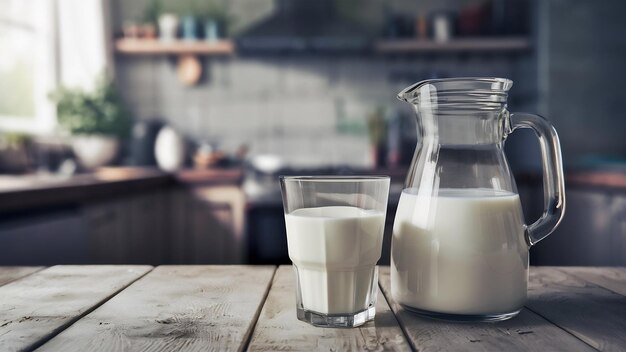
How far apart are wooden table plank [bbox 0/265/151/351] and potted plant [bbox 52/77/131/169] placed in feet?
7.52

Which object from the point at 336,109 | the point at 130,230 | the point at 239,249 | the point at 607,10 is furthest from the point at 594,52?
the point at 130,230

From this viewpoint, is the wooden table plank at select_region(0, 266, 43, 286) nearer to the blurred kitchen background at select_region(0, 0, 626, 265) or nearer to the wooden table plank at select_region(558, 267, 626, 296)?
the wooden table plank at select_region(558, 267, 626, 296)

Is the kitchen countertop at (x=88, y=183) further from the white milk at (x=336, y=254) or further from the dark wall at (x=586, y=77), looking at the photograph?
the dark wall at (x=586, y=77)

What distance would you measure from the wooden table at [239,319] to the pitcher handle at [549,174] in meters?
0.09

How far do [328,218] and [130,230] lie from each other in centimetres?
210

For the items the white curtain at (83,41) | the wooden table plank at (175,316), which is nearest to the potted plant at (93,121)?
the white curtain at (83,41)

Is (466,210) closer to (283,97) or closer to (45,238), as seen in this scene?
(45,238)

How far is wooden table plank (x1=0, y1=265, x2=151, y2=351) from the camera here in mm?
493

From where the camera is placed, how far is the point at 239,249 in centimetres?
283

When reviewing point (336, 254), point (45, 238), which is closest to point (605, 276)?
point (336, 254)

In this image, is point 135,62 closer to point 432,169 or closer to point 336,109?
point 336,109

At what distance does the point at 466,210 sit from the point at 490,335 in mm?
119

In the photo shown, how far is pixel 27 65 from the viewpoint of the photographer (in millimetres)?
2898

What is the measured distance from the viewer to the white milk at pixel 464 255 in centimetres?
53
